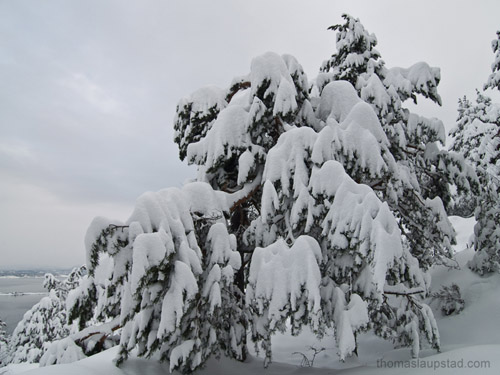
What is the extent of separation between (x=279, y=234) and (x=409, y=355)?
3239mm

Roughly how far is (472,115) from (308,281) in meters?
27.2

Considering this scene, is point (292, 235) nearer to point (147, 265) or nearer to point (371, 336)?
point (147, 265)

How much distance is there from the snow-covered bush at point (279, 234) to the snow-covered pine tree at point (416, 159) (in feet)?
0.11

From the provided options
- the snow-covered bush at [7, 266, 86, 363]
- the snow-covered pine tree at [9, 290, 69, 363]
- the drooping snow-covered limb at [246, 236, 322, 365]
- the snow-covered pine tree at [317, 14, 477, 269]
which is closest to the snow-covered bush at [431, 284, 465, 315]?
the snow-covered pine tree at [317, 14, 477, 269]

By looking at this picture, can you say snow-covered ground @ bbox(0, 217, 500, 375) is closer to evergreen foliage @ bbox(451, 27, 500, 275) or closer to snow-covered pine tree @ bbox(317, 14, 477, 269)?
evergreen foliage @ bbox(451, 27, 500, 275)

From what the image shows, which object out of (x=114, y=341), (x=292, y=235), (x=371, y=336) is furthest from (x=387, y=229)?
(x=371, y=336)

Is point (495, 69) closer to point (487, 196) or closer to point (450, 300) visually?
point (487, 196)

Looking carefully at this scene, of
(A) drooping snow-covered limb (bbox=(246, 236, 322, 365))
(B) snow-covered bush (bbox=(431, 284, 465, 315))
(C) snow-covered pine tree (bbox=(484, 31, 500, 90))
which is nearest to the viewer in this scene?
(A) drooping snow-covered limb (bbox=(246, 236, 322, 365))

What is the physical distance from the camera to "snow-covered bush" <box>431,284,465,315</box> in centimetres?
802

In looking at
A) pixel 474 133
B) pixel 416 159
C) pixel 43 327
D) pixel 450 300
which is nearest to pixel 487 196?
pixel 416 159

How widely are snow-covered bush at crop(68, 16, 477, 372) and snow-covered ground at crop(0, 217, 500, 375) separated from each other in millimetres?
394

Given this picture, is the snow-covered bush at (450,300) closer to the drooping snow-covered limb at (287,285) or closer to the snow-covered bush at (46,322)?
the drooping snow-covered limb at (287,285)

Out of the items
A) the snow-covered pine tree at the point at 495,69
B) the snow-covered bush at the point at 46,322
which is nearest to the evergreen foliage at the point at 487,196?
the snow-covered pine tree at the point at 495,69

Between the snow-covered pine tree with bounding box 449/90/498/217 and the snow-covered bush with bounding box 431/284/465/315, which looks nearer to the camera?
the snow-covered bush with bounding box 431/284/465/315
